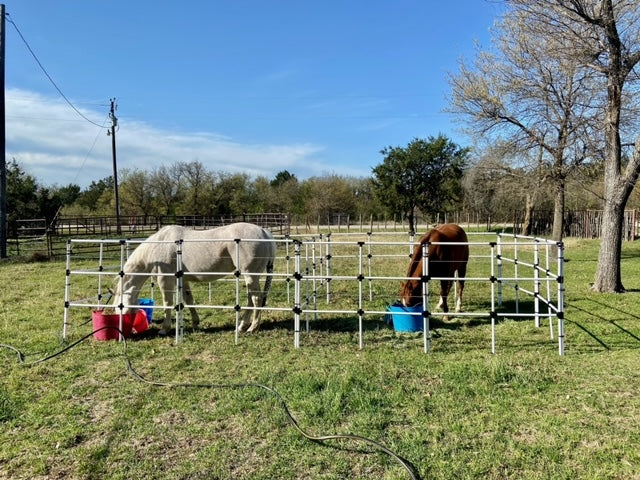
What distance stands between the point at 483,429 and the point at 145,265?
5068mm

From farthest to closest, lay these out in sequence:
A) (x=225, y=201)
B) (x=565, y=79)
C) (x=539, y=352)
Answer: (x=225, y=201), (x=565, y=79), (x=539, y=352)

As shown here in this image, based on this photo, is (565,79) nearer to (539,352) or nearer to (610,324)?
(610,324)

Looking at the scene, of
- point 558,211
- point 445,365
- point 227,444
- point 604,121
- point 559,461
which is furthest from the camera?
point 558,211

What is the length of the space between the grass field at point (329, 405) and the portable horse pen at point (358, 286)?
35 cm

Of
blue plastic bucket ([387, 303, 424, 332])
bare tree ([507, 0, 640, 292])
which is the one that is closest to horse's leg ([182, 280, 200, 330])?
blue plastic bucket ([387, 303, 424, 332])

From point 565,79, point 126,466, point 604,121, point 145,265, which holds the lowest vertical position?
point 126,466

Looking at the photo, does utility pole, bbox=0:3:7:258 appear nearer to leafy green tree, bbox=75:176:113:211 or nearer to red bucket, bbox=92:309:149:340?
red bucket, bbox=92:309:149:340

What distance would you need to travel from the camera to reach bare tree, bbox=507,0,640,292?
7.69 m

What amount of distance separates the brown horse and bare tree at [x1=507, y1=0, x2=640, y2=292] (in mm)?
3175

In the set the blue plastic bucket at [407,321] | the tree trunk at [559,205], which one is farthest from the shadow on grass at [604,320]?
the tree trunk at [559,205]

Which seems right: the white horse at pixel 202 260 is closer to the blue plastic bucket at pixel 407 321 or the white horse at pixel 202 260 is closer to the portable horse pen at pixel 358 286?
the portable horse pen at pixel 358 286

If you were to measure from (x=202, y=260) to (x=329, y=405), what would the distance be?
140 inches

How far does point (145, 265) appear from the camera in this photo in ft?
A: 21.5

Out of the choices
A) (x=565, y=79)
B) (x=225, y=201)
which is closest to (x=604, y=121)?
(x=565, y=79)
